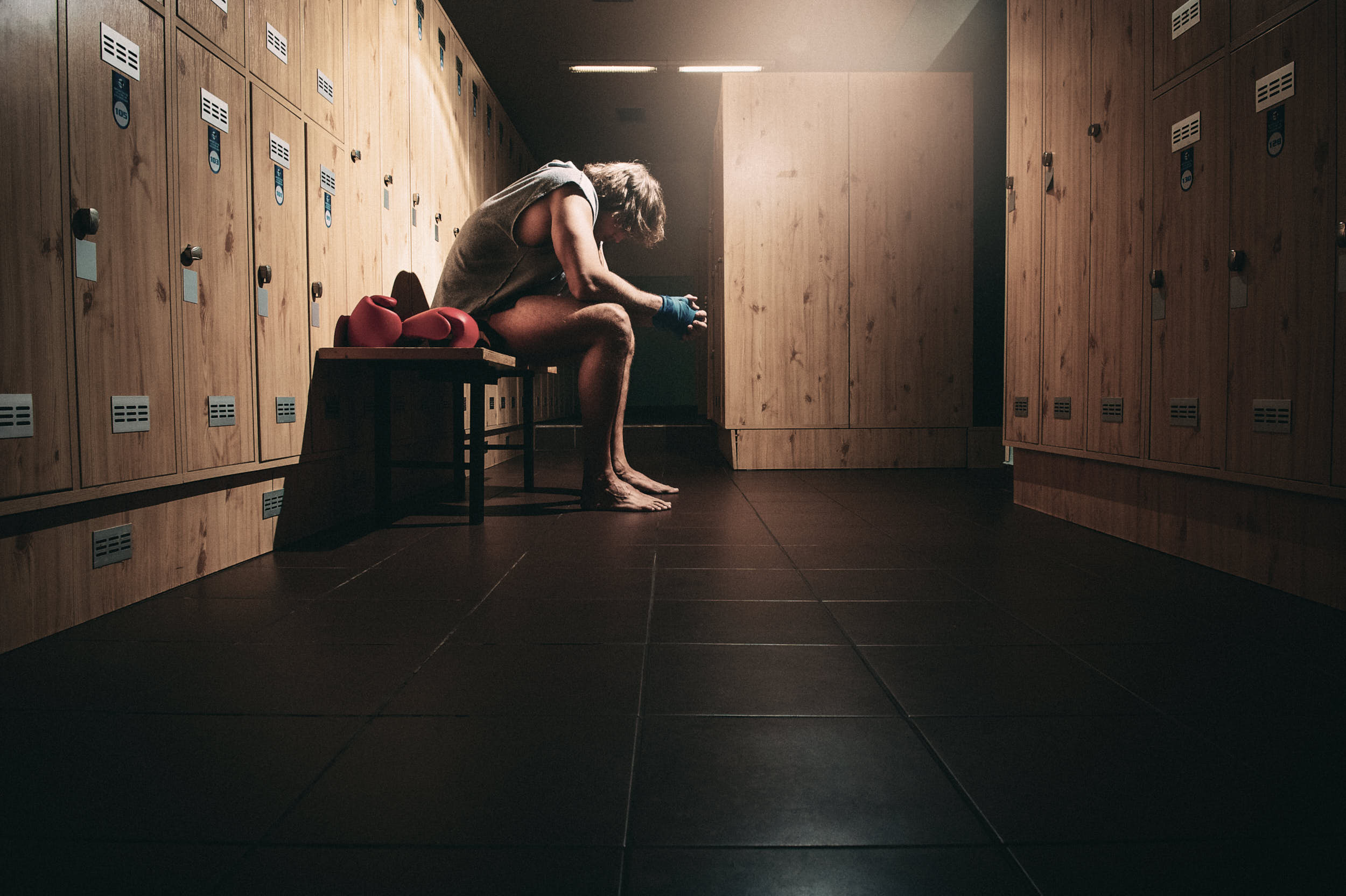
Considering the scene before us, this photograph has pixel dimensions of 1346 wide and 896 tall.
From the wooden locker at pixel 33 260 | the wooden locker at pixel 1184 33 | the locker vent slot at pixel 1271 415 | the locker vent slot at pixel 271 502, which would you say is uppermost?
the wooden locker at pixel 1184 33

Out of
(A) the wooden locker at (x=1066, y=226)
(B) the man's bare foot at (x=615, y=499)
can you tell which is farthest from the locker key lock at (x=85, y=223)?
(A) the wooden locker at (x=1066, y=226)

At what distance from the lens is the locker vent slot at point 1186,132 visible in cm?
189

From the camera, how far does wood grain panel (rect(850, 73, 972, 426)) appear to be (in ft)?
14.2

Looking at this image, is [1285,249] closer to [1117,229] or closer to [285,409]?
[1117,229]

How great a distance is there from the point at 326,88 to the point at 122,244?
108 cm

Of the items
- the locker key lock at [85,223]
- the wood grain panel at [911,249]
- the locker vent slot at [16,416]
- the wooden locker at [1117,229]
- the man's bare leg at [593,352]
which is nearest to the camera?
the locker vent slot at [16,416]

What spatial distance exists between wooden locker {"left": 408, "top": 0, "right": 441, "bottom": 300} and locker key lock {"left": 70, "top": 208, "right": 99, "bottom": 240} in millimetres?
1862

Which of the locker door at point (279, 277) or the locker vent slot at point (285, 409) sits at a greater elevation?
the locker door at point (279, 277)

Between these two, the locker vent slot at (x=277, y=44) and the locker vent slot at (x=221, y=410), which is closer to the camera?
the locker vent slot at (x=221, y=410)

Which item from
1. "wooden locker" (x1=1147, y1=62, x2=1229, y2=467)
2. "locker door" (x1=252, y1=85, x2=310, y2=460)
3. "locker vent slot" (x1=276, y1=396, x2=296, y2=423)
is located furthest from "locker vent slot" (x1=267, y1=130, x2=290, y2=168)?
"wooden locker" (x1=1147, y1=62, x2=1229, y2=467)

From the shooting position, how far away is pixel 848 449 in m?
4.44

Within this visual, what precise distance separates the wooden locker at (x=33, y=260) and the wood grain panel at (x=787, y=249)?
3.38m

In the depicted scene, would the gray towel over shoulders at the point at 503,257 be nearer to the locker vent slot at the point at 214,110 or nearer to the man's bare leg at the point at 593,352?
the man's bare leg at the point at 593,352

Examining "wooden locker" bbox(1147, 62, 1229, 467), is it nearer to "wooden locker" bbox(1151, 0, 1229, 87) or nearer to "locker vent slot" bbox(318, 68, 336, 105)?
"wooden locker" bbox(1151, 0, 1229, 87)
